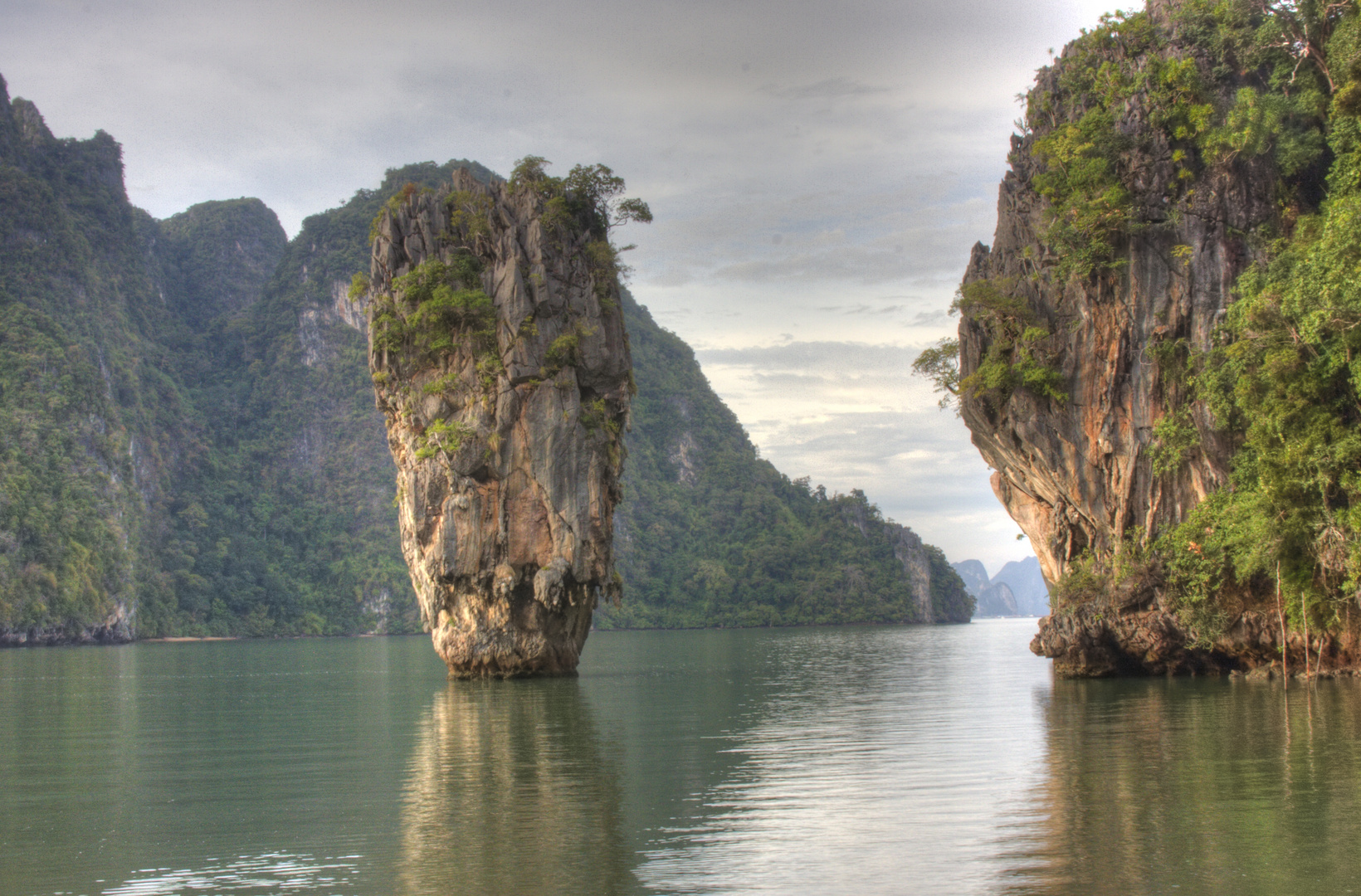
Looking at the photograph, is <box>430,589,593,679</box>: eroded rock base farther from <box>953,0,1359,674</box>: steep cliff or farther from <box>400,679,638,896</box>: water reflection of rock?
<box>953,0,1359,674</box>: steep cliff

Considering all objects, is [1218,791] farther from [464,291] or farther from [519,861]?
[464,291]

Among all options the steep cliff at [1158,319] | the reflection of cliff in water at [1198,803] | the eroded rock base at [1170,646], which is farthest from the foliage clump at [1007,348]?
the reflection of cliff in water at [1198,803]

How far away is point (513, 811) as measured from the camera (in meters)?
11.7

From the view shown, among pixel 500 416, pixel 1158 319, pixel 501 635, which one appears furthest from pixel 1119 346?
pixel 501 635

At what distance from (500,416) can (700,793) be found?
1943 cm

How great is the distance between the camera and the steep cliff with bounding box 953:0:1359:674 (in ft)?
79.6

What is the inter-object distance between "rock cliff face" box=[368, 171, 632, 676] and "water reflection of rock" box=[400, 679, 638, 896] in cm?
982

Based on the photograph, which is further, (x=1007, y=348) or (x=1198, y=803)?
(x=1007, y=348)

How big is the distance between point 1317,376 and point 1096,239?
7124mm

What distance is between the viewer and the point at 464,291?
103 feet

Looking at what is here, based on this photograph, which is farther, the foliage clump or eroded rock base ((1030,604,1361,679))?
the foliage clump

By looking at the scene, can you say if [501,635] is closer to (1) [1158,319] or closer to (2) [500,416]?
(2) [500,416]

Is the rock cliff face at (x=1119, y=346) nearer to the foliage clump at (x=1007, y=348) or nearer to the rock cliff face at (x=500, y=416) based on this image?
the foliage clump at (x=1007, y=348)

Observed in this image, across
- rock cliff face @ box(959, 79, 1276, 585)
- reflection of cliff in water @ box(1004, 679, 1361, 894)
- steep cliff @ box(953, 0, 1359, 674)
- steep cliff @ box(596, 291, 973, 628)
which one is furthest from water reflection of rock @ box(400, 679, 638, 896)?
steep cliff @ box(596, 291, 973, 628)
